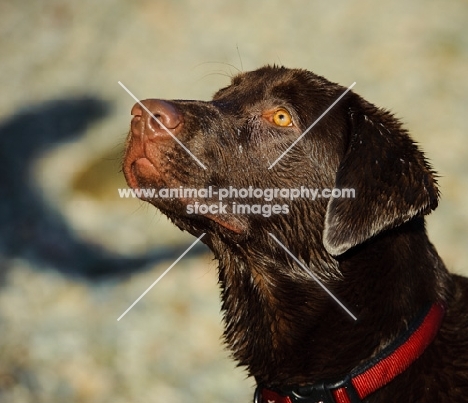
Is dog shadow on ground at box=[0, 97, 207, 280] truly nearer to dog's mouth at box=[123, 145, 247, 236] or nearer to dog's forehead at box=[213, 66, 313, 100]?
dog's forehead at box=[213, 66, 313, 100]

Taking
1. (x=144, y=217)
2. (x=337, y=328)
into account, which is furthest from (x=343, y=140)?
(x=144, y=217)

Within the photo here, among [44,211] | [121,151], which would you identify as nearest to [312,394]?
[121,151]

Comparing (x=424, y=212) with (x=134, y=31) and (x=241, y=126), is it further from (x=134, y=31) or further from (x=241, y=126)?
(x=134, y=31)

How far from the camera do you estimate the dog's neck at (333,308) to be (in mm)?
3518

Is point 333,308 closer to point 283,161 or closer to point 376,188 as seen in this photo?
point 376,188

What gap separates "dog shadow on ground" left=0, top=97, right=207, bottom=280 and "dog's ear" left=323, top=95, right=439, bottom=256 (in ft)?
11.0

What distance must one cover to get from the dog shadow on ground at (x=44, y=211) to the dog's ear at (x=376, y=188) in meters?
3.36

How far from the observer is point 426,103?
28.5ft

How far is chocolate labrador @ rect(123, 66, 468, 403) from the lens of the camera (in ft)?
11.4

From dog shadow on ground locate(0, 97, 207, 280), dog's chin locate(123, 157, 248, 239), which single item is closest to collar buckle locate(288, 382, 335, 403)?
dog's chin locate(123, 157, 248, 239)

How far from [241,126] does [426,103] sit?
205 inches

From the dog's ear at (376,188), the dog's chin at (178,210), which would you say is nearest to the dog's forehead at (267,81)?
the dog's ear at (376,188)

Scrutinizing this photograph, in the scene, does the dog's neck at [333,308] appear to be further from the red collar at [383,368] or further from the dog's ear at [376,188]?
the dog's ear at [376,188]

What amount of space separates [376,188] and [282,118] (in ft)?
2.03
